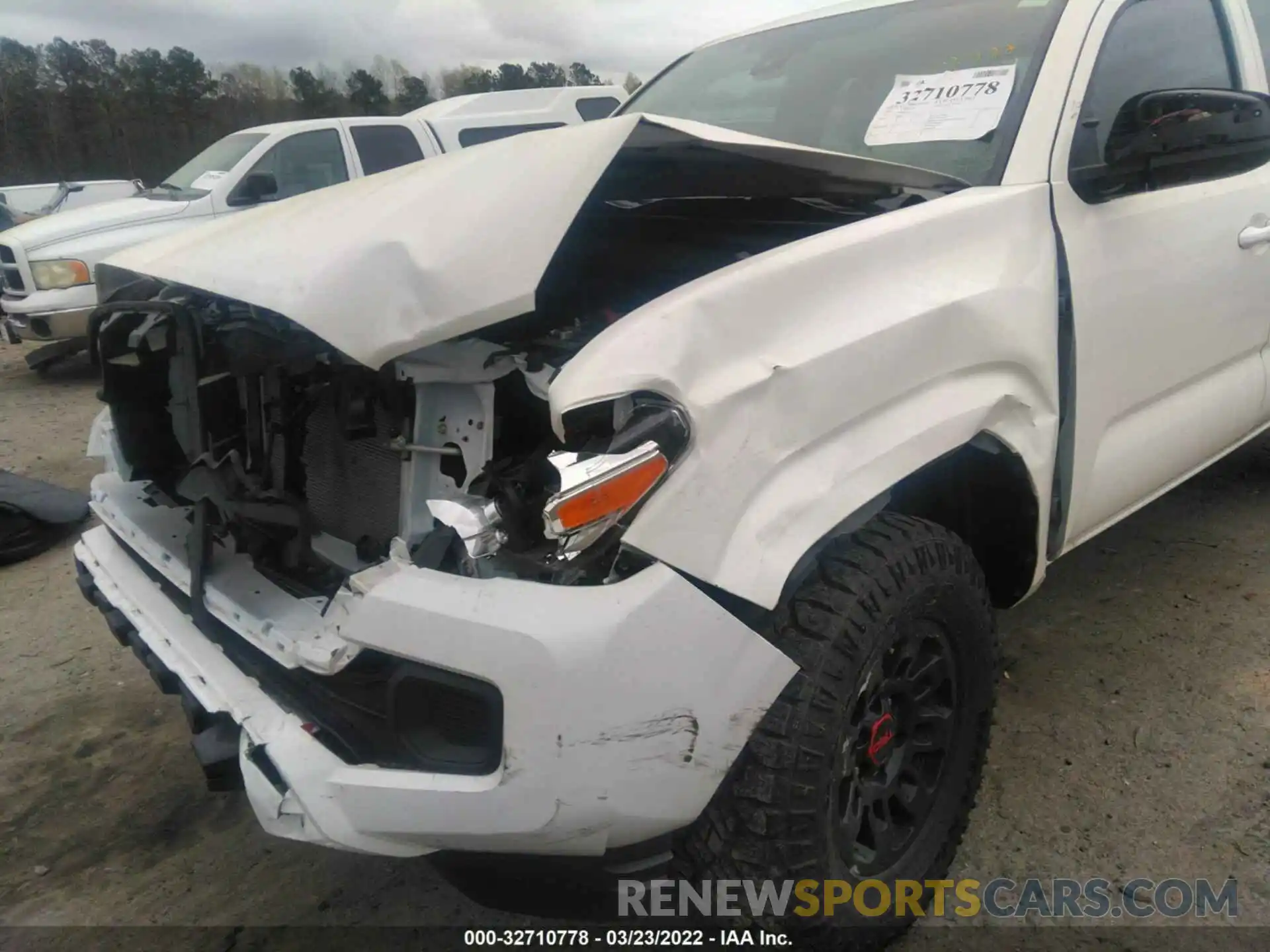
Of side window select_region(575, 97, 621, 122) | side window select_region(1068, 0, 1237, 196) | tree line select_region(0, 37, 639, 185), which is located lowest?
tree line select_region(0, 37, 639, 185)

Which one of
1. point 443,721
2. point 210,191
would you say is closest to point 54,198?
point 210,191

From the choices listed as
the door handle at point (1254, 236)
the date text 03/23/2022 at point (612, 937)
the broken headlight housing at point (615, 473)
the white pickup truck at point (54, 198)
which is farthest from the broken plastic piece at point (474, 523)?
the white pickup truck at point (54, 198)

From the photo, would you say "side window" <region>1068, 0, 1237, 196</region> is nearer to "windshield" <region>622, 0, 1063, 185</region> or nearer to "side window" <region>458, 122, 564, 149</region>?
"windshield" <region>622, 0, 1063, 185</region>

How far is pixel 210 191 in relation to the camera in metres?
7.46

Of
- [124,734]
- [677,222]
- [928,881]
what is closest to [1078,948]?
[928,881]

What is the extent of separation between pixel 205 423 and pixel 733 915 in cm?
148

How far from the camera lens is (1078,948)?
74.4 inches

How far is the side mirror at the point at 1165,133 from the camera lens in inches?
83.7

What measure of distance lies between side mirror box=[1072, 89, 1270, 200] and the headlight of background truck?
23.7 feet

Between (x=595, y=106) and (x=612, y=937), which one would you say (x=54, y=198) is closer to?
(x=595, y=106)

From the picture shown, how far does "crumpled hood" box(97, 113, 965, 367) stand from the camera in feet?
4.87

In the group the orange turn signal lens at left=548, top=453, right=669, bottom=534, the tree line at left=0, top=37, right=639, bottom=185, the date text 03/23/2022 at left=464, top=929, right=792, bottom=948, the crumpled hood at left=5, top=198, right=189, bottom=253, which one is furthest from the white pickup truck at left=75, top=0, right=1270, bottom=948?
the tree line at left=0, top=37, right=639, bottom=185

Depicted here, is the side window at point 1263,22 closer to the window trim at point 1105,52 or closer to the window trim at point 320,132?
the window trim at point 1105,52

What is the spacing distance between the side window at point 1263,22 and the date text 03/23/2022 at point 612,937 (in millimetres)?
2948
